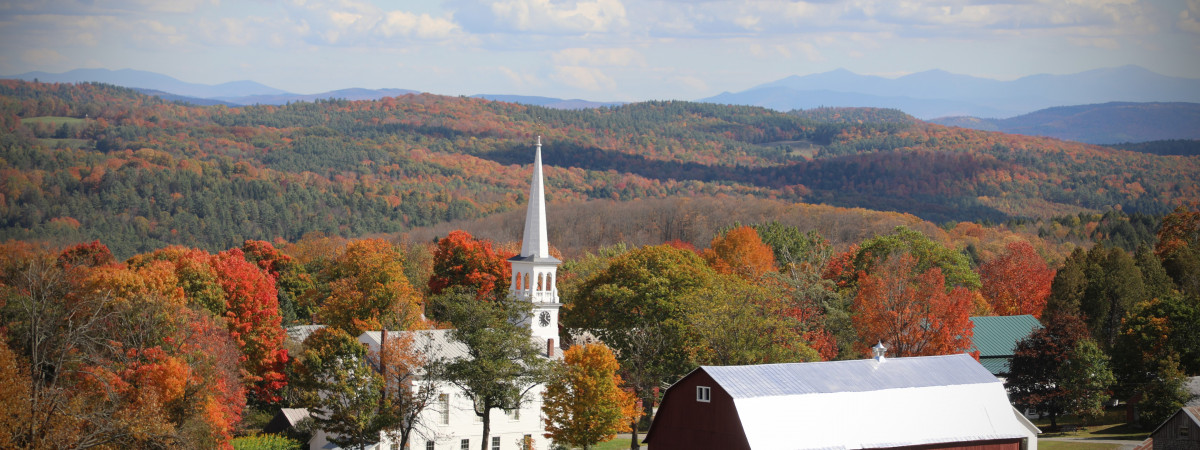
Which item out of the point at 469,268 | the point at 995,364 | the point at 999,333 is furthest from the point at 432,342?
the point at 999,333

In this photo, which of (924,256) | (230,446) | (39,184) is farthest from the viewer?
(39,184)

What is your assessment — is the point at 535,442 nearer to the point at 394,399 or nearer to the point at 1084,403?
the point at 394,399

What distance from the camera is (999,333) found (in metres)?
83.2

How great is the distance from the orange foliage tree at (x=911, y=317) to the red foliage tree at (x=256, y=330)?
34.1 m

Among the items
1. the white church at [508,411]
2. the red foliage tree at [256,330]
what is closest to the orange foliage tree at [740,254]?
the white church at [508,411]

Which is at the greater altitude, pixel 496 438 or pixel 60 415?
pixel 60 415

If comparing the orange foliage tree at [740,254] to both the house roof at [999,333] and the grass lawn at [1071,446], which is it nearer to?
the house roof at [999,333]

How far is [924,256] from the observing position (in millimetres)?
84812

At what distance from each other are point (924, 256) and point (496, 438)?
A: 3487cm

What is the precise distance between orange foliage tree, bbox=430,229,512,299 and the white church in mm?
19671

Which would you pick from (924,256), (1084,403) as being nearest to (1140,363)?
(1084,403)

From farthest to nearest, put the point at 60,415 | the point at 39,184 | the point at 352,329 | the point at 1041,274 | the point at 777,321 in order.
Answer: the point at 39,184 → the point at 1041,274 → the point at 352,329 → the point at 777,321 → the point at 60,415

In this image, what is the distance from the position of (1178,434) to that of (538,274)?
3421cm

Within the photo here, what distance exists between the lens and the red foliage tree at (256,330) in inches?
2854
